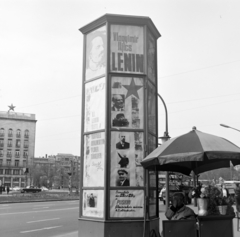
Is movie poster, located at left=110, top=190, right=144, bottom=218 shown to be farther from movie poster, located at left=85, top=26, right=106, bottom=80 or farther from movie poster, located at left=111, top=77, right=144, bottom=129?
movie poster, located at left=85, top=26, right=106, bottom=80

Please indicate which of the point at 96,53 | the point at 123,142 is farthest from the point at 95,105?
the point at 96,53

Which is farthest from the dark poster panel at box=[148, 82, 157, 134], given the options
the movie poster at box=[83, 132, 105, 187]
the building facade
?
the building facade

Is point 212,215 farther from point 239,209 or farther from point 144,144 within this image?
point 239,209

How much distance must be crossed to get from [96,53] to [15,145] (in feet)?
463

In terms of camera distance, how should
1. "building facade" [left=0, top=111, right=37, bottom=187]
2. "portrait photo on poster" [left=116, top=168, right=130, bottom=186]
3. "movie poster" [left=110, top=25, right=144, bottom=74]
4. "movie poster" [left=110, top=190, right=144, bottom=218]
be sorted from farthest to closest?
"building facade" [left=0, top=111, right=37, bottom=187] → "movie poster" [left=110, top=25, right=144, bottom=74] → "portrait photo on poster" [left=116, top=168, right=130, bottom=186] → "movie poster" [left=110, top=190, right=144, bottom=218]

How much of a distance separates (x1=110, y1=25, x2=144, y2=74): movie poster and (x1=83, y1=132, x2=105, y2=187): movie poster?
179cm

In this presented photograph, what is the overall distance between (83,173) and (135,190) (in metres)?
1.46

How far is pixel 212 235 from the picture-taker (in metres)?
6.62

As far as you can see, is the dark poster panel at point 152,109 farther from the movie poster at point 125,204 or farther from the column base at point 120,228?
the column base at point 120,228

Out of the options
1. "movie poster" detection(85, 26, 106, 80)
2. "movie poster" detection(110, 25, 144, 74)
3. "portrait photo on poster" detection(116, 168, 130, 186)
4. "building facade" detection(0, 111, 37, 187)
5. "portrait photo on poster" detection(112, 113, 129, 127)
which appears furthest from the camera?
"building facade" detection(0, 111, 37, 187)

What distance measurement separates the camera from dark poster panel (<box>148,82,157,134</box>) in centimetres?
959

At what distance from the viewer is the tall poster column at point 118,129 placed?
29.0 feet

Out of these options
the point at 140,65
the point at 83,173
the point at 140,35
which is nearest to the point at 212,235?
the point at 83,173

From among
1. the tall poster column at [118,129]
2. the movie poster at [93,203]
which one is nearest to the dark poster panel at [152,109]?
the tall poster column at [118,129]
